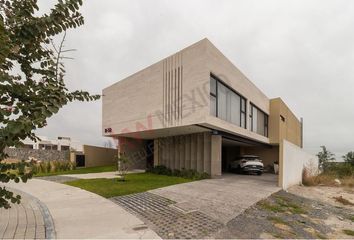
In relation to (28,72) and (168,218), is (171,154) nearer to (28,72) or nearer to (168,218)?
(168,218)

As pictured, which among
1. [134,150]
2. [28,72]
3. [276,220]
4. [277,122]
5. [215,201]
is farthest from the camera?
[277,122]

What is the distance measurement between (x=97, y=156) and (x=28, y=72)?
2477cm

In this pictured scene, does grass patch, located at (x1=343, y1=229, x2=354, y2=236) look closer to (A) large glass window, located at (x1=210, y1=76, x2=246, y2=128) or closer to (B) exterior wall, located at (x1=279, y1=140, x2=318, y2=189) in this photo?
(B) exterior wall, located at (x1=279, y1=140, x2=318, y2=189)

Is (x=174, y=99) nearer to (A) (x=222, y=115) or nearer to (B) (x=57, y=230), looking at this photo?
(A) (x=222, y=115)

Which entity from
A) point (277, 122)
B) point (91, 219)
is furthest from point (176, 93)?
point (277, 122)

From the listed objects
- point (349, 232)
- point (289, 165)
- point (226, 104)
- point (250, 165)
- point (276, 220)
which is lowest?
point (250, 165)

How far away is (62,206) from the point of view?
701 cm

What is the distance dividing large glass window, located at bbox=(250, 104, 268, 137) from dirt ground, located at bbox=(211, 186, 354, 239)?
1113cm

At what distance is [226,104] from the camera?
1510cm

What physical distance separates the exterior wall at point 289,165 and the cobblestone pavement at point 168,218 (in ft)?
21.7

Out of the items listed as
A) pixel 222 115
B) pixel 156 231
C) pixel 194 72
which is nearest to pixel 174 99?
pixel 194 72

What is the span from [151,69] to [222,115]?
17.8ft

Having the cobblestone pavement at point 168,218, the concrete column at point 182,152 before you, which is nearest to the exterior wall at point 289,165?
the cobblestone pavement at point 168,218

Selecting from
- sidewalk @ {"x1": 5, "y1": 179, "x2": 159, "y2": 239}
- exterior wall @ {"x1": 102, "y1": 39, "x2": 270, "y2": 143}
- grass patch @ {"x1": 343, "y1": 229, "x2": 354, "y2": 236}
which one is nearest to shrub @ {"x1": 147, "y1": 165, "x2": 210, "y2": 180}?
exterior wall @ {"x1": 102, "y1": 39, "x2": 270, "y2": 143}
